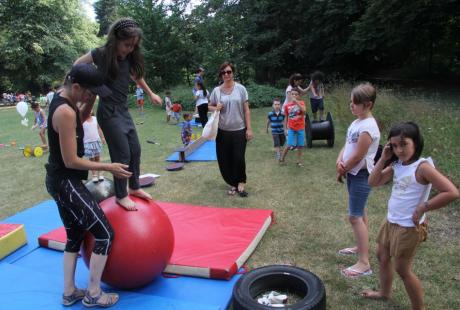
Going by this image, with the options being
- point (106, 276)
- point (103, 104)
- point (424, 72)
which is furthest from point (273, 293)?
point (424, 72)

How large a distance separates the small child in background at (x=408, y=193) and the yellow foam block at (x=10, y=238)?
4.36m

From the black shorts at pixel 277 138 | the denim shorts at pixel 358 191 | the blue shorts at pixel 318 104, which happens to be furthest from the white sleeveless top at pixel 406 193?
the blue shorts at pixel 318 104

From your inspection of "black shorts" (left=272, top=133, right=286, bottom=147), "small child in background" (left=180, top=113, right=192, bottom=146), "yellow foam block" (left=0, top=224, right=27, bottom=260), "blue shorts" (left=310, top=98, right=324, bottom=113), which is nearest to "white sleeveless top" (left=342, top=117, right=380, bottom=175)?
"yellow foam block" (left=0, top=224, right=27, bottom=260)

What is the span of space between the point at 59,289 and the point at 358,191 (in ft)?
10.6

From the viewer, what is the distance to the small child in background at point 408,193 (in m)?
2.92

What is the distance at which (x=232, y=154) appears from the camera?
6.91 m

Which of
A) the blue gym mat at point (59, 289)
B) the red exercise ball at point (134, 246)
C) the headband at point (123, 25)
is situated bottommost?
the blue gym mat at point (59, 289)

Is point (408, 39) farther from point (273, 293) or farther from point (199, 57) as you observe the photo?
point (273, 293)

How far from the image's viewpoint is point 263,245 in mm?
5102

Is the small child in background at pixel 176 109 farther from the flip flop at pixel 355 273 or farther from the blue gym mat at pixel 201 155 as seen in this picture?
the flip flop at pixel 355 273

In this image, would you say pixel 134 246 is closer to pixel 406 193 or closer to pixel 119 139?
pixel 119 139

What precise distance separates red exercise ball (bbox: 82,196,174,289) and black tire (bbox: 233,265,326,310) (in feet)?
2.77

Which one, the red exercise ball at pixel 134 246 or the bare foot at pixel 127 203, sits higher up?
the bare foot at pixel 127 203

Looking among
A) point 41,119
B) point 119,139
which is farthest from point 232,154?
point 41,119
